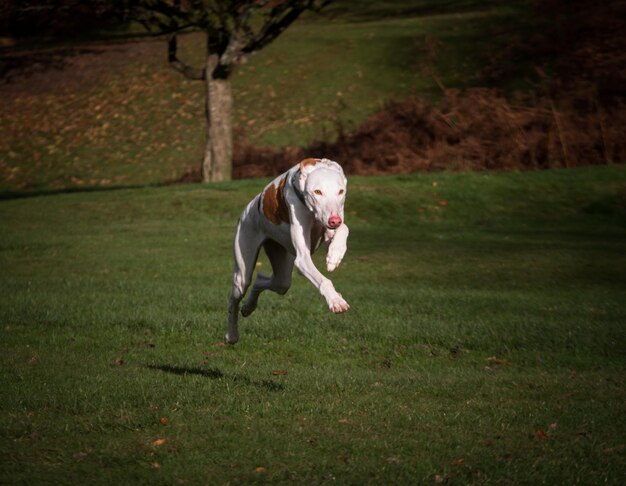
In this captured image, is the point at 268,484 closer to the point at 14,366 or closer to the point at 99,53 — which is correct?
the point at 14,366

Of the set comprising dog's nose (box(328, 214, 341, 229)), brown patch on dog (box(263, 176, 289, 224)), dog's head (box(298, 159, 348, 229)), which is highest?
dog's head (box(298, 159, 348, 229))

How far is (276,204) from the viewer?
825 centimetres

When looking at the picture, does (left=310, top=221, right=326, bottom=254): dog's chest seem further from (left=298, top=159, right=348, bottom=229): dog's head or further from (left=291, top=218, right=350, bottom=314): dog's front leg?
(left=298, top=159, right=348, bottom=229): dog's head

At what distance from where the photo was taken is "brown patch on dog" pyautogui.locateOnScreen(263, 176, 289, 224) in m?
8.14

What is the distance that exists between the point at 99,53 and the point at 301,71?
37.5ft

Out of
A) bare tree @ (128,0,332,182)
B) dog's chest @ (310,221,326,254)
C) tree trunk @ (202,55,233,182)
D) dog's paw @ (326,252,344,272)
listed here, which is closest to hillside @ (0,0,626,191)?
tree trunk @ (202,55,233,182)

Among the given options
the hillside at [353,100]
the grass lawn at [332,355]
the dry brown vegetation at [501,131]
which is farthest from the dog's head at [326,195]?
the hillside at [353,100]

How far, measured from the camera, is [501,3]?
161ft

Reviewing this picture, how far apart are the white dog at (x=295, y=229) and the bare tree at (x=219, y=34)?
54.0ft

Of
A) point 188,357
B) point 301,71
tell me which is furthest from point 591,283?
point 301,71

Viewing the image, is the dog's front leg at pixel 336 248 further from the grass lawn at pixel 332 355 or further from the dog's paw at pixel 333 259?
the grass lawn at pixel 332 355

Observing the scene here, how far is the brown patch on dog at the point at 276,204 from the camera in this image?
814 centimetres

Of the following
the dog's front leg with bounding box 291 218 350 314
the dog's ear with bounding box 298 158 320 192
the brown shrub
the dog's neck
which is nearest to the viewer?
the dog's front leg with bounding box 291 218 350 314

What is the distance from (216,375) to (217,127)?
17.9 metres
